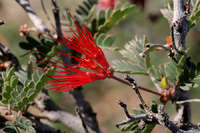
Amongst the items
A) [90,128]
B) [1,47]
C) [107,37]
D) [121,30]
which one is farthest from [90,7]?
[121,30]

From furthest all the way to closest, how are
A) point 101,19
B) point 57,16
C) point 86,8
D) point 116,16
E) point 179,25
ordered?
point 86,8 < point 101,19 < point 116,16 < point 57,16 < point 179,25

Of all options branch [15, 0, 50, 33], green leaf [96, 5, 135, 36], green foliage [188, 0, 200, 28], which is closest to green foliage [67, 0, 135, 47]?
green leaf [96, 5, 135, 36]

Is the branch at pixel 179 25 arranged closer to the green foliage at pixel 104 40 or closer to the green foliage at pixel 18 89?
the green foliage at pixel 104 40

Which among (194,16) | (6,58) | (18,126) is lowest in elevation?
(18,126)

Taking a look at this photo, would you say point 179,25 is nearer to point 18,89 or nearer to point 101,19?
point 101,19

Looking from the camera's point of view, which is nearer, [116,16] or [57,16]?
[57,16]

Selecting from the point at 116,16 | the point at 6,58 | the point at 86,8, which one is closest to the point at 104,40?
the point at 116,16

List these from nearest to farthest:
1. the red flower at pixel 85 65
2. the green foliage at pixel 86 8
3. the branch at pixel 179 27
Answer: the branch at pixel 179 27, the red flower at pixel 85 65, the green foliage at pixel 86 8

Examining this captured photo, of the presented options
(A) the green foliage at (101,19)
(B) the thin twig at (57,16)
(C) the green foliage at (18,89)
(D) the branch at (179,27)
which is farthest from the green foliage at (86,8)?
(D) the branch at (179,27)

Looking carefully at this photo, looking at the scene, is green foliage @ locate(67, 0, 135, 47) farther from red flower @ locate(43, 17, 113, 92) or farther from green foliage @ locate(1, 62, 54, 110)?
green foliage @ locate(1, 62, 54, 110)

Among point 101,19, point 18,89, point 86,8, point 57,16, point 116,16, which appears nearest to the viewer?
point 18,89

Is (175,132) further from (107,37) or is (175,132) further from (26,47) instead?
(26,47)
